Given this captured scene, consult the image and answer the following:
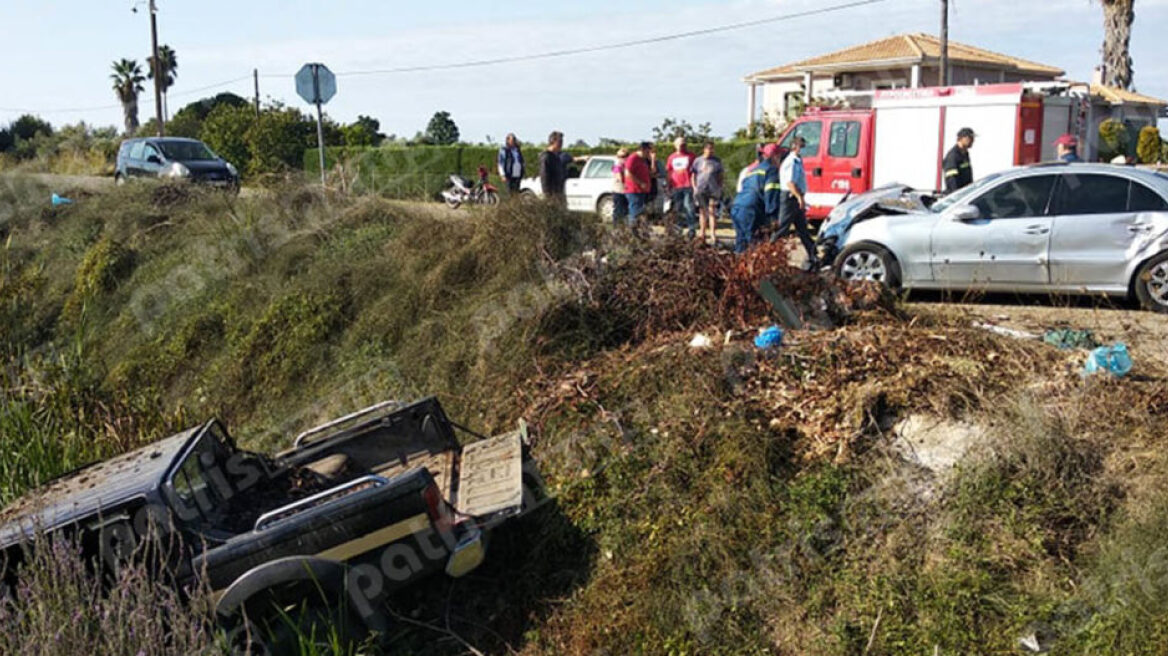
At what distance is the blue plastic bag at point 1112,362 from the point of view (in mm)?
6020

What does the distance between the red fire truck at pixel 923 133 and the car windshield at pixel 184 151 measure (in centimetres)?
1410

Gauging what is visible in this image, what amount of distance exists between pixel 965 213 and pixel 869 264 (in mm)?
1057

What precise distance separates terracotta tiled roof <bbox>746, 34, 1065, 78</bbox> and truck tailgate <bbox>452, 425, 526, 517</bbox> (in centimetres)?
2827

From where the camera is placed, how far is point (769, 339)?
720cm

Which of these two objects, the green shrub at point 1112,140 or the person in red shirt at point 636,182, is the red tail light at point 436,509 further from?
the green shrub at point 1112,140

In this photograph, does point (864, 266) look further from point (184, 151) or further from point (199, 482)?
point (184, 151)

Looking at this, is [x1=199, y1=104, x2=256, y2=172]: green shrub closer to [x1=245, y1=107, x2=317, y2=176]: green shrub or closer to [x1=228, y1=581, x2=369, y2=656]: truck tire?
[x1=245, y1=107, x2=317, y2=176]: green shrub

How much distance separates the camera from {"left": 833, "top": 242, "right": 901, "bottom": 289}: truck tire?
10.1m

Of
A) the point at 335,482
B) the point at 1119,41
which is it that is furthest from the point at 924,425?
the point at 1119,41

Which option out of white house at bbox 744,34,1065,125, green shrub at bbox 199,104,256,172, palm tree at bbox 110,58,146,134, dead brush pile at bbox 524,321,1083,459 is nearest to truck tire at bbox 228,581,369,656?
dead brush pile at bbox 524,321,1083,459

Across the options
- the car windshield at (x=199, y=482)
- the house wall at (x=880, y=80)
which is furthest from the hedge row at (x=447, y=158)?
the car windshield at (x=199, y=482)

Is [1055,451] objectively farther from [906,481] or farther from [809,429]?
[809,429]

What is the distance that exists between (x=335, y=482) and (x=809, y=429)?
3.33 m

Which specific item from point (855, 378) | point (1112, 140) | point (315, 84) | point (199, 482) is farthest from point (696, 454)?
point (1112, 140)
